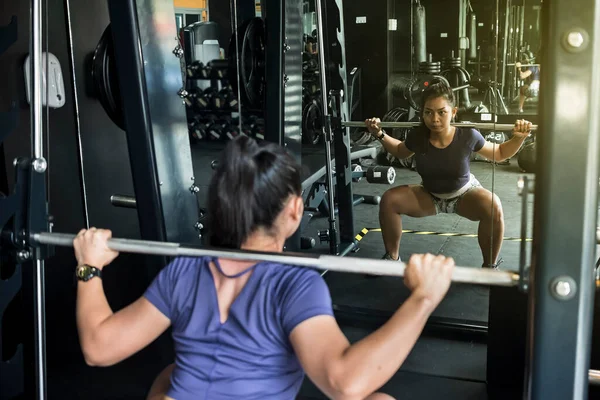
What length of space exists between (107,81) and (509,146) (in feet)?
5.24

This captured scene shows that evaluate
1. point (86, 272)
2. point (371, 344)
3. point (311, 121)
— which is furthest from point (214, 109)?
point (371, 344)

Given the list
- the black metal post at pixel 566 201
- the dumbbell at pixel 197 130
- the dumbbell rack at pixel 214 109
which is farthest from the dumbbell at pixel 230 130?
the black metal post at pixel 566 201

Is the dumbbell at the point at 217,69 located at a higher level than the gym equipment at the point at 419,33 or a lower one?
lower

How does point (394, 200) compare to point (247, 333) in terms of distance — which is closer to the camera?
point (247, 333)

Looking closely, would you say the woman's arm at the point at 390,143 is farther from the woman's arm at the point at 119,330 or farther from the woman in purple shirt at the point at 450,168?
the woman's arm at the point at 119,330

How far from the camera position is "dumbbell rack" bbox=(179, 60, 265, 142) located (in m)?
5.95

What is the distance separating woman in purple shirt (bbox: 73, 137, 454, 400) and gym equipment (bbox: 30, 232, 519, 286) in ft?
0.07

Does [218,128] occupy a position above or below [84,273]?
below

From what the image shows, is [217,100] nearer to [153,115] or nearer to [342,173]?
[342,173]

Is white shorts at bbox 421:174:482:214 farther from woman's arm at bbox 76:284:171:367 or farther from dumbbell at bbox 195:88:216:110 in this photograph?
dumbbell at bbox 195:88:216:110

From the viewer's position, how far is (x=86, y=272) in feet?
3.47

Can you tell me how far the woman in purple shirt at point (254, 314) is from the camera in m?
0.83

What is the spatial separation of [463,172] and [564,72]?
6.56ft

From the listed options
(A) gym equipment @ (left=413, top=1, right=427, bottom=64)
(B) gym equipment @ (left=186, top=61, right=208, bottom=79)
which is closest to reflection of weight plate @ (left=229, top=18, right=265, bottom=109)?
(A) gym equipment @ (left=413, top=1, right=427, bottom=64)
